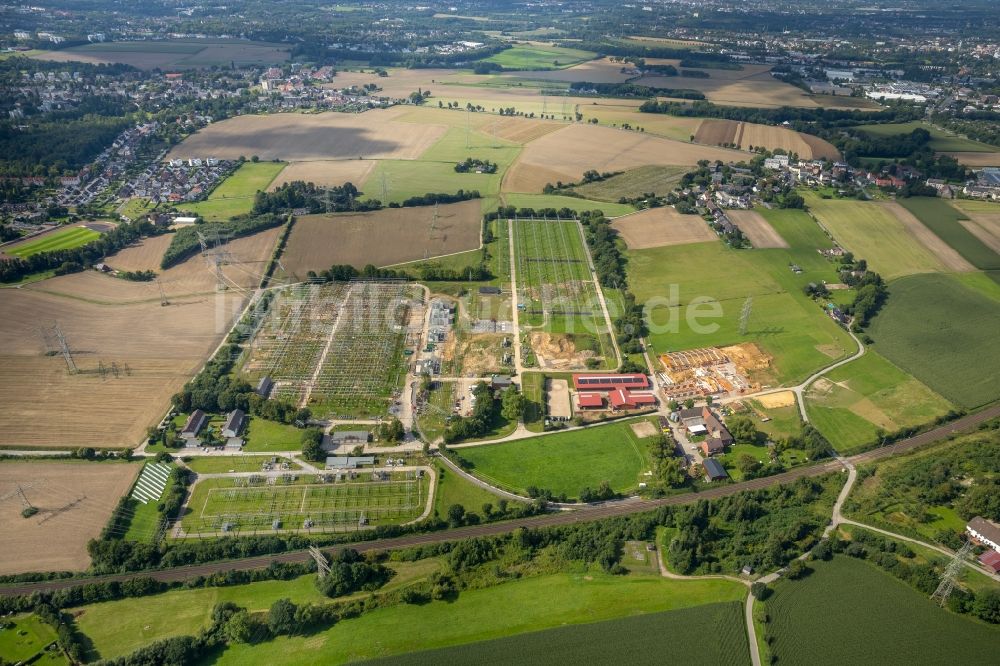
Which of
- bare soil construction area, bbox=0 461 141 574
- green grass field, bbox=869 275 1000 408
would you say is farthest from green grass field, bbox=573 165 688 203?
bare soil construction area, bbox=0 461 141 574

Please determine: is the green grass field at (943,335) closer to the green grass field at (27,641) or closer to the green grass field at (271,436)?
the green grass field at (271,436)

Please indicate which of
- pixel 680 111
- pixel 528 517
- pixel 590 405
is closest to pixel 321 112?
pixel 680 111

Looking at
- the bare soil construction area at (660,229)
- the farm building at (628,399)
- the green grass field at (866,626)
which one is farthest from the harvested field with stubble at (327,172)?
the green grass field at (866,626)

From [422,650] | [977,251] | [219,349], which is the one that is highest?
[977,251]

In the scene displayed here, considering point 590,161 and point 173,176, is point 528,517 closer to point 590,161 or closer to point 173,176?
point 590,161

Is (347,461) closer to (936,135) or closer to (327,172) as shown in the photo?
(327,172)

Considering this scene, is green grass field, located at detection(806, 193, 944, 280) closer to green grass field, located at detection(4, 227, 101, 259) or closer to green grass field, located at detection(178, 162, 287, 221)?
green grass field, located at detection(178, 162, 287, 221)
